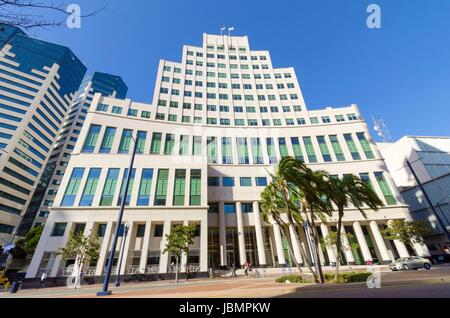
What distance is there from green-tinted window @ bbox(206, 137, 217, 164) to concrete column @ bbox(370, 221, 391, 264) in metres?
26.9

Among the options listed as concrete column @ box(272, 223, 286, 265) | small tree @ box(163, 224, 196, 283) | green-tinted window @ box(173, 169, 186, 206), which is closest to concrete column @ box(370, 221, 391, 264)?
concrete column @ box(272, 223, 286, 265)

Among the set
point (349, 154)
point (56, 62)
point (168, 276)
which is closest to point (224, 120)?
point (349, 154)

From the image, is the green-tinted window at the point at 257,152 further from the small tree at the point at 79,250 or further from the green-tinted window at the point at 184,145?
the small tree at the point at 79,250

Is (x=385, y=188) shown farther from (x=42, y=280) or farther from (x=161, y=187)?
(x=42, y=280)

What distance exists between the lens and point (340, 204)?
11672 millimetres

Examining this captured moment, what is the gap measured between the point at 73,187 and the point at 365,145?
4768 centimetres

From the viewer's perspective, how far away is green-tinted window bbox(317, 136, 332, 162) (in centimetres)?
3370

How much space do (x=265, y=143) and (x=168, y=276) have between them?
2584cm

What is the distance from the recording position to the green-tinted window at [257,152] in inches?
1328

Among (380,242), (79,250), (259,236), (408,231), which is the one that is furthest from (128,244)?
(408,231)

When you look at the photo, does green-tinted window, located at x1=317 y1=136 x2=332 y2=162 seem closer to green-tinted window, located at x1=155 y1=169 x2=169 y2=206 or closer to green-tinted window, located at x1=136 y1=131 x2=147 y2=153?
green-tinted window, located at x1=155 y1=169 x2=169 y2=206

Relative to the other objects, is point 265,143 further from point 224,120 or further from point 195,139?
point 195,139

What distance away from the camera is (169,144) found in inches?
1270

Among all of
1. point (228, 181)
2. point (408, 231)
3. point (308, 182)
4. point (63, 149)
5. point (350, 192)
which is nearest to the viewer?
point (308, 182)
